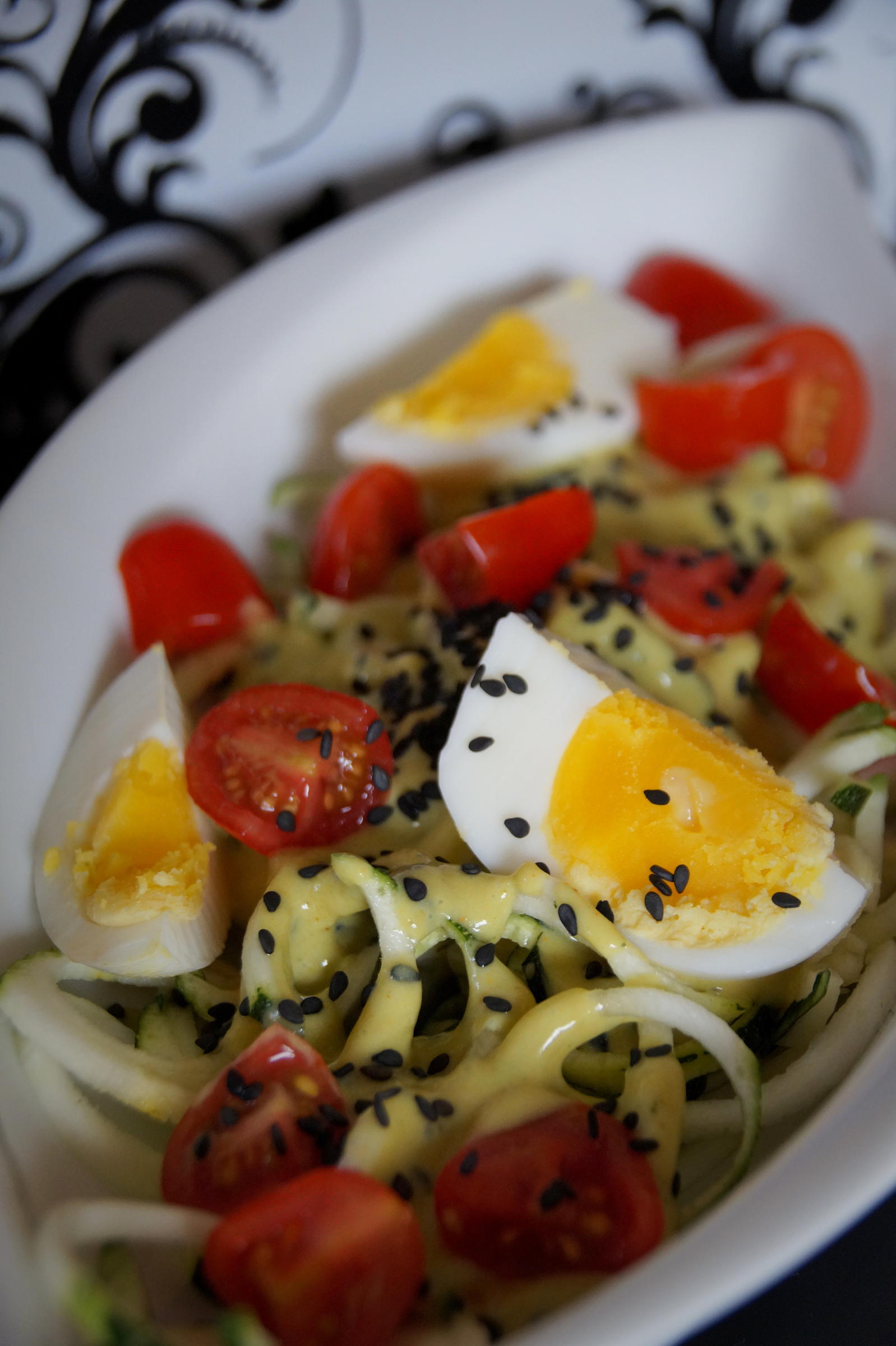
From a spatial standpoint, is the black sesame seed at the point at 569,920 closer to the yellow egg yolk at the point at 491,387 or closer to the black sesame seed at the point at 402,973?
the black sesame seed at the point at 402,973

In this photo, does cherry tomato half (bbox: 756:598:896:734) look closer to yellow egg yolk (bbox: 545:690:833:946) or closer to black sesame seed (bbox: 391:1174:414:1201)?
yellow egg yolk (bbox: 545:690:833:946)

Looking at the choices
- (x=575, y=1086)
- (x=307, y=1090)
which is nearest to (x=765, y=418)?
(x=575, y=1086)

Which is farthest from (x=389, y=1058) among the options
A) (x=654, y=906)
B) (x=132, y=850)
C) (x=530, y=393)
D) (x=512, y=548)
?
(x=530, y=393)

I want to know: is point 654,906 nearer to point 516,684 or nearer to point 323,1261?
point 516,684

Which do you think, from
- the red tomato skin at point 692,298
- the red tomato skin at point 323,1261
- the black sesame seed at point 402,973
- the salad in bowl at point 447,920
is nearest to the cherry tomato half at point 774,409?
the red tomato skin at point 692,298

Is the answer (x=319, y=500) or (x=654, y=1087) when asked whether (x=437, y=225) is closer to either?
(x=319, y=500)

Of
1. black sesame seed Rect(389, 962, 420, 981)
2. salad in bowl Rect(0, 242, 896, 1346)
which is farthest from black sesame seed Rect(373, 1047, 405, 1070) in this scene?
black sesame seed Rect(389, 962, 420, 981)
